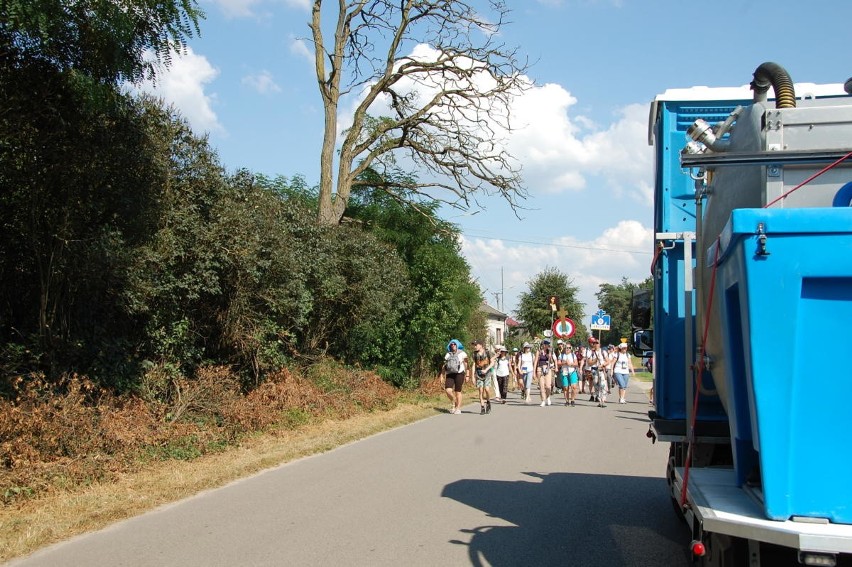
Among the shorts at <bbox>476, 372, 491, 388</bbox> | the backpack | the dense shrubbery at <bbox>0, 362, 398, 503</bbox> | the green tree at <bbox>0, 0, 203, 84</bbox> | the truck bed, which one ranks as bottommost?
the dense shrubbery at <bbox>0, 362, 398, 503</bbox>

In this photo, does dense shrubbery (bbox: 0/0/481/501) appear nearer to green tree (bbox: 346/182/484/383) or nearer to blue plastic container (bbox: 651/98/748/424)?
blue plastic container (bbox: 651/98/748/424)

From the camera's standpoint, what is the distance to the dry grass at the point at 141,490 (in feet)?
21.2

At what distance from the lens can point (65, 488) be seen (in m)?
7.83

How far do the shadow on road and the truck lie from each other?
1925 mm

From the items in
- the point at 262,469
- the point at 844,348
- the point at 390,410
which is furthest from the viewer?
the point at 390,410

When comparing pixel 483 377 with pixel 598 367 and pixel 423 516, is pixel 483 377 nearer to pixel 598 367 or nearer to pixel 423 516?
pixel 598 367

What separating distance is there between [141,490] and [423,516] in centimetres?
328

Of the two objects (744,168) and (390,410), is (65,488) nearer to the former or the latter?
(744,168)

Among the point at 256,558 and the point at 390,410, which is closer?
the point at 256,558

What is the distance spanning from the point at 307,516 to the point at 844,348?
5462mm

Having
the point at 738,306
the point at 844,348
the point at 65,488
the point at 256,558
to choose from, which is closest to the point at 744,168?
the point at 738,306

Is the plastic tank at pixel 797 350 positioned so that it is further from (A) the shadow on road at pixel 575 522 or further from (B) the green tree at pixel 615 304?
(B) the green tree at pixel 615 304

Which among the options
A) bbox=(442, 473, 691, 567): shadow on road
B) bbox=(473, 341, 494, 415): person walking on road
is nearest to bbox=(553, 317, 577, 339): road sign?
bbox=(473, 341, 494, 415): person walking on road

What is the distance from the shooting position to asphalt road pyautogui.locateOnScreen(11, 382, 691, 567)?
5910mm
